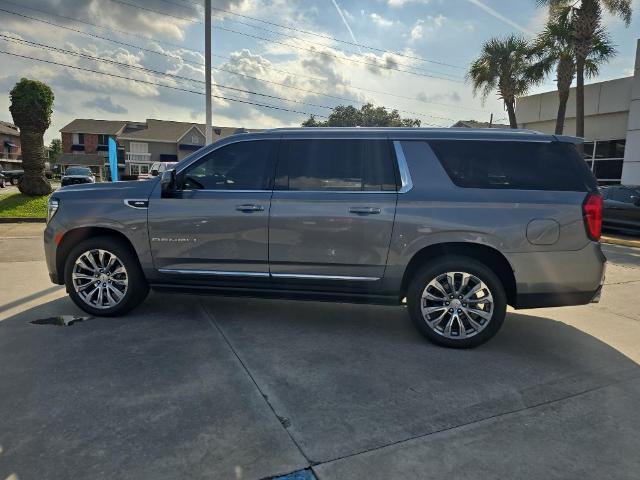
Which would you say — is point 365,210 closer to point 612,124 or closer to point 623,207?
point 623,207

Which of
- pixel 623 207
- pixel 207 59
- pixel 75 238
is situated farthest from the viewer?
pixel 207 59

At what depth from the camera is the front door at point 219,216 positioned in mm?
4457

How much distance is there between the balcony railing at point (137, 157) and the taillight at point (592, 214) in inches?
2497

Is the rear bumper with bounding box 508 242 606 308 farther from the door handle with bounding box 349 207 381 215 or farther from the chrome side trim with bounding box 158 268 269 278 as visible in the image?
the chrome side trim with bounding box 158 268 269 278

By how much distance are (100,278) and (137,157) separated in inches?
2427

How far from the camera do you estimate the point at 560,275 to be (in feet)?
13.2

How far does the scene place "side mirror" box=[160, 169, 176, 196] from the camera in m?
4.55

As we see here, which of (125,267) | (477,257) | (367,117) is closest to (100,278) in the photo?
(125,267)

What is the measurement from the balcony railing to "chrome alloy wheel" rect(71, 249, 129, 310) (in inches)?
2402

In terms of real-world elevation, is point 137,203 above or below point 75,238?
above

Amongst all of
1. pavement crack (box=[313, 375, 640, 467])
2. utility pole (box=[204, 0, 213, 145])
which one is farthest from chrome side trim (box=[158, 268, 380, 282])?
utility pole (box=[204, 0, 213, 145])

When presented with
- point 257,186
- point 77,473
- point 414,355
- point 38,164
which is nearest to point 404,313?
point 414,355

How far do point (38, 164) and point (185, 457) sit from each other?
15.2 metres

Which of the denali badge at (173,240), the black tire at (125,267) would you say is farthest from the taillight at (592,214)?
the black tire at (125,267)
